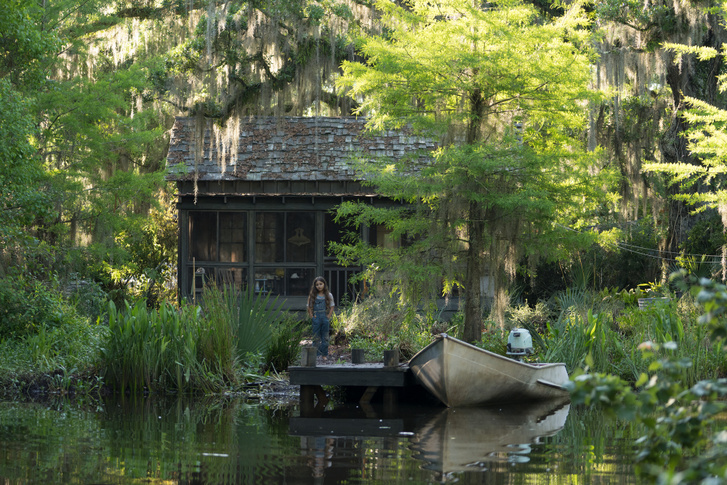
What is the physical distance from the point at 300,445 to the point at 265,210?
42.6ft

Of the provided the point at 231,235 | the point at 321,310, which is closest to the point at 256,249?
the point at 231,235

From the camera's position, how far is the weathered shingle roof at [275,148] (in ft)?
68.3

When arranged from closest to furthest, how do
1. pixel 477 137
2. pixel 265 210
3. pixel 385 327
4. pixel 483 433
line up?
pixel 483 433
pixel 477 137
pixel 385 327
pixel 265 210

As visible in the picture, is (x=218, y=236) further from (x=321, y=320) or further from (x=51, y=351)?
(x=51, y=351)

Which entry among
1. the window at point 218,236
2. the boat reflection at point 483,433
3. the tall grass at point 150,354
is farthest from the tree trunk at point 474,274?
the window at point 218,236

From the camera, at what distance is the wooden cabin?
20.7 meters

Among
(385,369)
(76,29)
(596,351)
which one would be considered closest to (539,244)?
(596,351)

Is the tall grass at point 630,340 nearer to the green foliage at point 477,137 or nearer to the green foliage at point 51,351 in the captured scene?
the green foliage at point 477,137

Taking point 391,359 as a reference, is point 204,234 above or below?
above

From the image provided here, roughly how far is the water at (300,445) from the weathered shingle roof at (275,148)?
1013cm

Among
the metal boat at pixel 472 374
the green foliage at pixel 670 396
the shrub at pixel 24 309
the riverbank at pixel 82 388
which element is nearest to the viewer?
the green foliage at pixel 670 396

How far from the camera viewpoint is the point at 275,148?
72.1 ft

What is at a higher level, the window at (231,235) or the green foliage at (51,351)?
the window at (231,235)

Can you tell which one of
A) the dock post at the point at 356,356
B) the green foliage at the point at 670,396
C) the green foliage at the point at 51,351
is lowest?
the green foliage at the point at 51,351
